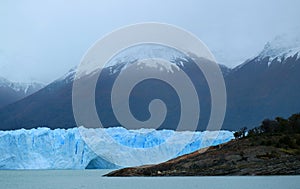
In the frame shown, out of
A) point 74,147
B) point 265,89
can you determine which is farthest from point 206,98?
→ point 74,147

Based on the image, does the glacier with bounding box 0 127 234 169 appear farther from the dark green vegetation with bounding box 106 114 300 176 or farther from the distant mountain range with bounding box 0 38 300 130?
the distant mountain range with bounding box 0 38 300 130

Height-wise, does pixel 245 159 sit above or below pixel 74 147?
below

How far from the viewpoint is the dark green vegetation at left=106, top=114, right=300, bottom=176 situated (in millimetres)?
43125

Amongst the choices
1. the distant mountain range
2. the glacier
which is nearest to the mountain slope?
the distant mountain range

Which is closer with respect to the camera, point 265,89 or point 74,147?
point 74,147

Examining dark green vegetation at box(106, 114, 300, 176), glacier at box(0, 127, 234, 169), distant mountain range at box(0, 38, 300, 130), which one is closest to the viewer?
dark green vegetation at box(106, 114, 300, 176)

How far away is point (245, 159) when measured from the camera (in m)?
45.2

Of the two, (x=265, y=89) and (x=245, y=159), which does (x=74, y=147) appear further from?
(x=265, y=89)

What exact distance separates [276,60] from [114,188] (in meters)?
82.7

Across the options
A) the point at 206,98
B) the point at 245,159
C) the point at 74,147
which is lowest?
the point at 245,159

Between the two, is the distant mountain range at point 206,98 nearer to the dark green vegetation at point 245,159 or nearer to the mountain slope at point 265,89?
the mountain slope at point 265,89

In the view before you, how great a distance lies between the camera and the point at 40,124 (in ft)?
326

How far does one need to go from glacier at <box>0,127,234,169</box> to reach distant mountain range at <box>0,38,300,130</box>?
30.6m

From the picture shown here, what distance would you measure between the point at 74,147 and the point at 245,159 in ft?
68.8
